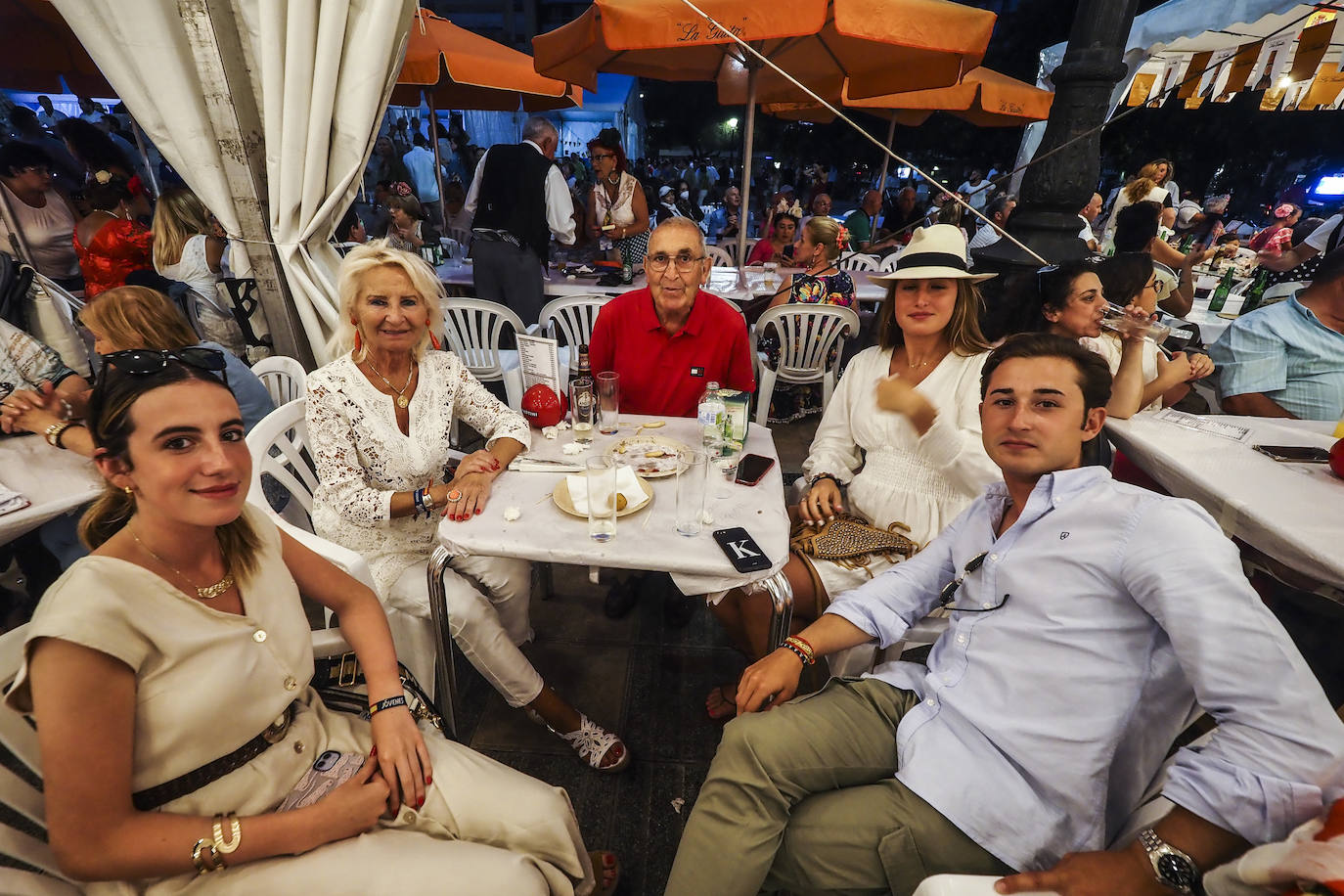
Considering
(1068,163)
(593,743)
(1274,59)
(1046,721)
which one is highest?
(1274,59)

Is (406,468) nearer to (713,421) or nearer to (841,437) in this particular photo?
(713,421)

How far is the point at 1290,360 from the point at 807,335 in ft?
9.01

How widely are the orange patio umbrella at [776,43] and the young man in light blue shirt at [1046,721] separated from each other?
1.92 m

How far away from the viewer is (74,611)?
3.30 feet

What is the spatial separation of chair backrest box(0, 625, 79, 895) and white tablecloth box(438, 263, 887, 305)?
3.91 meters

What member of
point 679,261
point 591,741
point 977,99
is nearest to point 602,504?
point 591,741

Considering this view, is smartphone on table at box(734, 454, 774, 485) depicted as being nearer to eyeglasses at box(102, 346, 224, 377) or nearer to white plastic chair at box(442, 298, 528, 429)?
eyeglasses at box(102, 346, 224, 377)

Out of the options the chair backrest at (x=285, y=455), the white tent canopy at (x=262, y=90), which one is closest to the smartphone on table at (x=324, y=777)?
the chair backrest at (x=285, y=455)

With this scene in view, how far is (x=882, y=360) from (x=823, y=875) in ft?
6.51

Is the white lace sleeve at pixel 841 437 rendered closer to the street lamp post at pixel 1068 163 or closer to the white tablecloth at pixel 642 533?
the white tablecloth at pixel 642 533

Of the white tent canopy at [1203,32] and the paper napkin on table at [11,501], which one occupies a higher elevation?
the white tent canopy at [1203,32]

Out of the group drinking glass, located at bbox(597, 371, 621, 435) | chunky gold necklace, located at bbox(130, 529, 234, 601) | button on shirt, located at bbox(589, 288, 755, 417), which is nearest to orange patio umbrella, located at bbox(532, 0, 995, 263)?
button on shirt, located at bbox(589, 288, 755, 417)

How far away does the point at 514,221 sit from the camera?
4.80m

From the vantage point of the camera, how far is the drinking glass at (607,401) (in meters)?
2.46
